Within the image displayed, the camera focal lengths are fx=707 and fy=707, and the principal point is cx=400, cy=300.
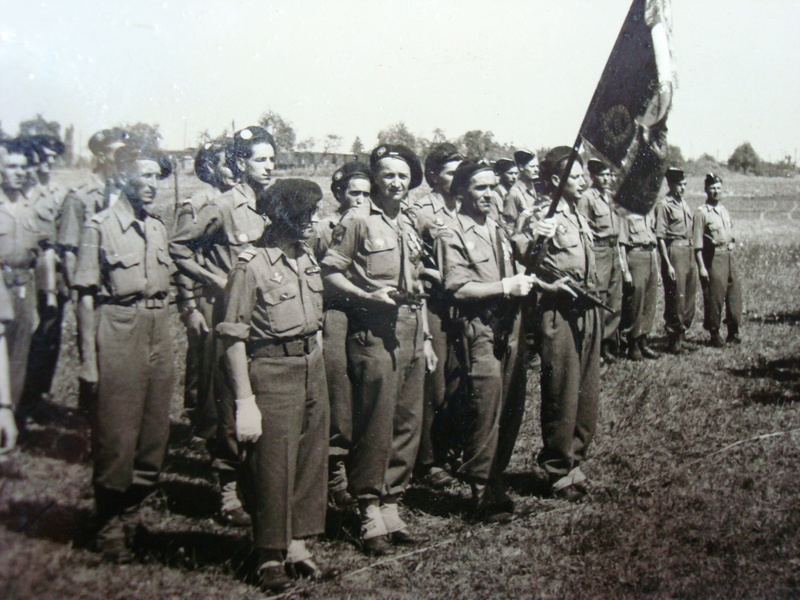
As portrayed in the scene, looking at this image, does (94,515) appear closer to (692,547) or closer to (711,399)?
(692,547)

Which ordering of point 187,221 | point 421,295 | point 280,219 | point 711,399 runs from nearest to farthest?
point 280,219 → point 421,295 → point 187,221 → point 711,399

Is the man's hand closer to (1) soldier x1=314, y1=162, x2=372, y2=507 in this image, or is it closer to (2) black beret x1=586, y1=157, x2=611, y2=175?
(1) soldier x1=314, y1=162, x2=372, y2=507

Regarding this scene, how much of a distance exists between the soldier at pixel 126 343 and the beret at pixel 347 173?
7.11 feet

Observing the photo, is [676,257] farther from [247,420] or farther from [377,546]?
[247,420]

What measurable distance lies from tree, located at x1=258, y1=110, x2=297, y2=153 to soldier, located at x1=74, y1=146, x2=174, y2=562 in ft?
2.78

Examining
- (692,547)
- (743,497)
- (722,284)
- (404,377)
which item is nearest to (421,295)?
(404,377)

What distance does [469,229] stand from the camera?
4246 millimetres

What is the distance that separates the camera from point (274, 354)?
333cm

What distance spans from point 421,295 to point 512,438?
114 cm

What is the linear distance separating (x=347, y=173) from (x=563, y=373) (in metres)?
2.45

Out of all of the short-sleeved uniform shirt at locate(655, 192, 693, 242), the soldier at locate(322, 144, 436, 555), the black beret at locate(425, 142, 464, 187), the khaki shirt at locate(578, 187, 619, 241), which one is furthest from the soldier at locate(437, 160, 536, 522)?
the short-sleeved uniform shirt at locate(655, 192, 693, 242)

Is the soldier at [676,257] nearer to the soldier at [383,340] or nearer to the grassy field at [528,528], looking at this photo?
the grassy field at [528,528]

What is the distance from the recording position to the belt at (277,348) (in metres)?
3.32

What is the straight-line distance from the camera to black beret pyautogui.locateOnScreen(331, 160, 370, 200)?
572 centimetres
